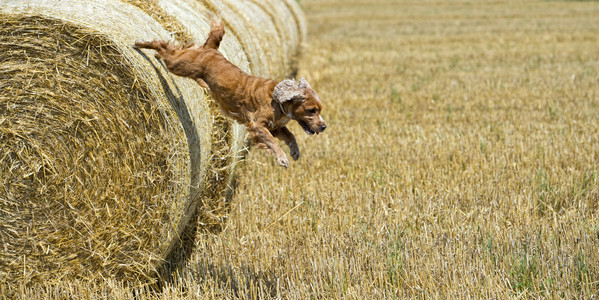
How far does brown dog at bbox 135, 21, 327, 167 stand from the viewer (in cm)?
355

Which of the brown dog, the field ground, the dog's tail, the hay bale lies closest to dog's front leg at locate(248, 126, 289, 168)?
the brown dog

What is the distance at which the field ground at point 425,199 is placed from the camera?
4.11 m

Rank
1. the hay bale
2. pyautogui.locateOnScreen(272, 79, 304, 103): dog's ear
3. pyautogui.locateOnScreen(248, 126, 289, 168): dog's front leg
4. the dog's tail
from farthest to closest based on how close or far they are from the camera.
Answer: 1. the dog's tail
2. the hay bale
3. pyautogui.locateOnScreen(248, 126, 289, 168): dog's front leg
4. pyautogui.locateOnScreen(272, 79, 304, 103): dog's ear

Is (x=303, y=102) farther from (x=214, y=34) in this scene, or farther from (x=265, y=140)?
(x=214, y=34)

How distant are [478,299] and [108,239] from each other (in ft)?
8.40

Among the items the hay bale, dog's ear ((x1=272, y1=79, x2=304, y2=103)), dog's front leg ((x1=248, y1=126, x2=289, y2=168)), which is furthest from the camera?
the hay bale

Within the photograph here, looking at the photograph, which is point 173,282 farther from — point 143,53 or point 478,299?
point 478,299

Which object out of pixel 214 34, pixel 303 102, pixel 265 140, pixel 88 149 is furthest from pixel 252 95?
pixel 88 149

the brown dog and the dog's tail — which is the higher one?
the dog's tail

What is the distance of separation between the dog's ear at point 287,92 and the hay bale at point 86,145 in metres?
0.98

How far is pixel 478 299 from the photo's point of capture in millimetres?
3750

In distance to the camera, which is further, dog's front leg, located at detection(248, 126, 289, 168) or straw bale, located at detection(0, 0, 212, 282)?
straw bale, located at detection(0, 0, 212, 282)

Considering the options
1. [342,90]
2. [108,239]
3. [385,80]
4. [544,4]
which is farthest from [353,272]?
[544,4]

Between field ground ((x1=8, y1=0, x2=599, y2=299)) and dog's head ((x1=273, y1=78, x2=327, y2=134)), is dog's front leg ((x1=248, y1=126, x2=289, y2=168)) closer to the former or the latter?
dog's head ((x1=273, y1=78, x2=327, y2=134))
